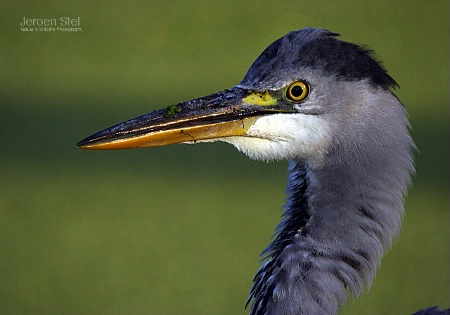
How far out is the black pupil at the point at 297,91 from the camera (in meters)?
1.80

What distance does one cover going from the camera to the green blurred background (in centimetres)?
329

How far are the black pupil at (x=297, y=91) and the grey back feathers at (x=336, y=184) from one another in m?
0.03

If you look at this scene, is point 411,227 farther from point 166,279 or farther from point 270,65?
point 270,65

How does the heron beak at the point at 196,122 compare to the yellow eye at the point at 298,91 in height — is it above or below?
below

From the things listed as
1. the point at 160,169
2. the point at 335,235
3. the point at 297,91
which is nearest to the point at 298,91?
the point at 297,91

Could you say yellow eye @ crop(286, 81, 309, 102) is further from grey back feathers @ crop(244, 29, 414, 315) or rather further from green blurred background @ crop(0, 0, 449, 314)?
green blurred background @ crop(0, 0, 449, 314)

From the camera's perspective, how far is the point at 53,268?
3.37m

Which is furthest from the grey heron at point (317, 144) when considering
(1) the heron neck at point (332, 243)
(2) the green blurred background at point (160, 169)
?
(2) the green blurred background at point (160, 169)

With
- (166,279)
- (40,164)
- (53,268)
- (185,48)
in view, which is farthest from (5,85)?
(166,279)

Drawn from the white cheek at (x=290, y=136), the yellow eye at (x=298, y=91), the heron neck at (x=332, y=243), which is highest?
the yellow eye at (x=298, y=91)

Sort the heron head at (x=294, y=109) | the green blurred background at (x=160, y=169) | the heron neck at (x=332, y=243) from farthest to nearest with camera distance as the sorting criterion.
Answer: the green blurred background at (x=160, y=169), the heron head at (x=294, y=109), the heron neck at (x=332, y=243)

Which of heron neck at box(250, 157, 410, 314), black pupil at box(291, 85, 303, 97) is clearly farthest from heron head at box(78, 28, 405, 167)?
heron neck at box(250, 157, 410, 314)

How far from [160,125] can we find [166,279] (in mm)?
1661

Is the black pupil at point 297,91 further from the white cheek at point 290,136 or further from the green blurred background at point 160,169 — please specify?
the green blurred background at point 160,169
